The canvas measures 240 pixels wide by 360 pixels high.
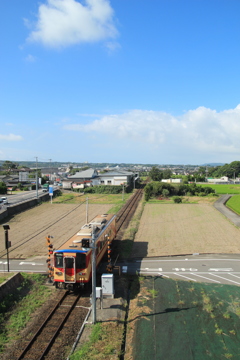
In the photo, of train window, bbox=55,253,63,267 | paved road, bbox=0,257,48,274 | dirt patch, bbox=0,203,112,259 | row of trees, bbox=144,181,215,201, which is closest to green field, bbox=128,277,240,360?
train window, bbox=55,253,63,267

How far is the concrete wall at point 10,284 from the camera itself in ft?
40.7

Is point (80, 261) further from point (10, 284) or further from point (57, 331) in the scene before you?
point (10, 284)

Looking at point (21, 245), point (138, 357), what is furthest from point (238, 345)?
point (21, 245)

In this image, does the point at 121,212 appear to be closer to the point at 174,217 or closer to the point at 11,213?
the point at 174,217

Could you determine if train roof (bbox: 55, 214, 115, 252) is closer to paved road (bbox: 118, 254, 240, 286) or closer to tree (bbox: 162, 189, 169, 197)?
paved road (bbox: 118, 254, 240, 286)

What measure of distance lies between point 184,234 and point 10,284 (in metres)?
16.2

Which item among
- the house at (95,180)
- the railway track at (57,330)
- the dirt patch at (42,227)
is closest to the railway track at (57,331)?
the railway track at (57,330)

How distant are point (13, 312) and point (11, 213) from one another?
24.1 meters

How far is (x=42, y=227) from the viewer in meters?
27.8

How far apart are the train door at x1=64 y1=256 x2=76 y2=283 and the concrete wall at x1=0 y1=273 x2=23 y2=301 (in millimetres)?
2819

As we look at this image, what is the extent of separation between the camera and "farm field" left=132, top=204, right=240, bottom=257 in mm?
20405

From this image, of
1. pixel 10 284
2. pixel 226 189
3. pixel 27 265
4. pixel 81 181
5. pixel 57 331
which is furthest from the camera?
pixel 226 189

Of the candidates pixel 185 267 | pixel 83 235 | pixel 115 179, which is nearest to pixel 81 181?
pixel 115 179

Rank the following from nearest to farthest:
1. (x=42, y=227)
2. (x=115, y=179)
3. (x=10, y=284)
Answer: (x=10, y=284)
(x=42, y=227)
(x=115, y=179)
